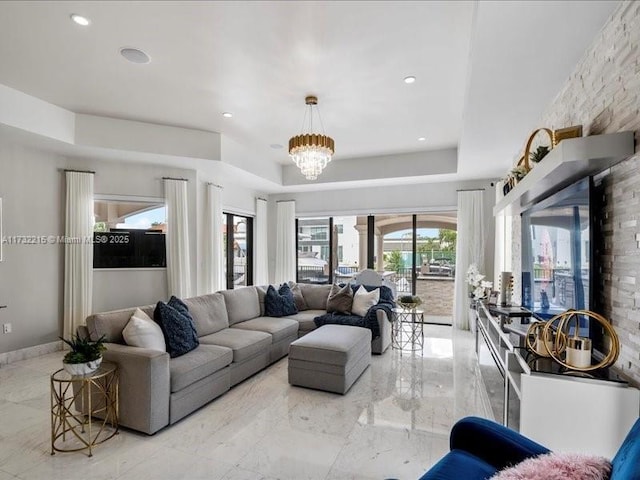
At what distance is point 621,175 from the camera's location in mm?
1828

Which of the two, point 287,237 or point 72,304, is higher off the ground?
point 287,237

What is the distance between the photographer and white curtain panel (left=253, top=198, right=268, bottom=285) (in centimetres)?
733

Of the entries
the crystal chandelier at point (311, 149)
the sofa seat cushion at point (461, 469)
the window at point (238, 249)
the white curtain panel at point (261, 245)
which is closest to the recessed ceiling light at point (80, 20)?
the crystal chandelier at point (311, 149)

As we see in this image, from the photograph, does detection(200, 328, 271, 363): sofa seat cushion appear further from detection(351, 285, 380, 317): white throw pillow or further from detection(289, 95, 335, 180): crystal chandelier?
detection(289, 95, 335, 180): crystal chandelier

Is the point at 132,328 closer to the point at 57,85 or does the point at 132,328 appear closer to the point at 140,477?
the point at 140,477

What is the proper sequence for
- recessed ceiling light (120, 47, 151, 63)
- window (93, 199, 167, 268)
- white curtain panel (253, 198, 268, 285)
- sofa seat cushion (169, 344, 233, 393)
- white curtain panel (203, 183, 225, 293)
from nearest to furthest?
1. sofa seat cushion (169, 344, 233, 393)
2. recessed ceiling light (120, 47, 151, 63)
3. window (93, 199, 167, 268)
4. white curtain panel (203, 183, 225, 293)
5. white curtain panel (253, 198, 268, 285)

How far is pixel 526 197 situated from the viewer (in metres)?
2.95

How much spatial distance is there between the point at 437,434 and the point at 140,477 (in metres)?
2.08

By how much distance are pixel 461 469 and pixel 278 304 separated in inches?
147

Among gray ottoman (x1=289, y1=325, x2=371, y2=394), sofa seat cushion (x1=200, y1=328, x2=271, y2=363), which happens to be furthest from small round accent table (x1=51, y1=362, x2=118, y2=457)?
gray ottoman (x1=289, y1=325, x2=371, y2=394)

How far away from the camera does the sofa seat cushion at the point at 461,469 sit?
1.34 m

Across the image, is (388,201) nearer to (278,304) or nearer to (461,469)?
(278,304)

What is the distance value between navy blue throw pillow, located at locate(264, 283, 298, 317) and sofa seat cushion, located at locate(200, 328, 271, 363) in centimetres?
91

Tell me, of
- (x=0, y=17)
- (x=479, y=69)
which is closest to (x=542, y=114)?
(x=479, y=69)
